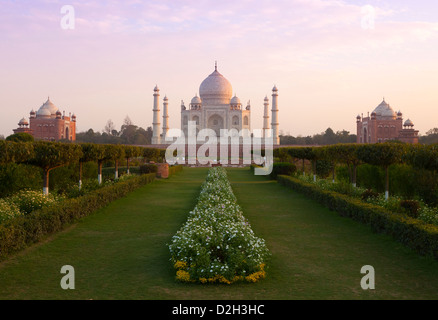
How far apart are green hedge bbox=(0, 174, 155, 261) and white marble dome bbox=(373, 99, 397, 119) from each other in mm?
52296

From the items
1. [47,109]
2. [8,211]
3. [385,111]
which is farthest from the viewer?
[47,109]

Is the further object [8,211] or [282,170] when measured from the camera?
[282,170]

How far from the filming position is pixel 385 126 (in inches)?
2202

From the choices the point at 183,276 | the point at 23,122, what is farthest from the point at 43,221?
the point at 23,122

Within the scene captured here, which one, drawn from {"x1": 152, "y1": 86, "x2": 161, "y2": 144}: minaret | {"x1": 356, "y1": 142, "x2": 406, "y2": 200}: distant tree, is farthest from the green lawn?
{"x1": 152, "y1": 86, "x2": 161, "y2": 144}: minaret

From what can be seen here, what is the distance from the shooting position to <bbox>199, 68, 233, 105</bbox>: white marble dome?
58.3 metres

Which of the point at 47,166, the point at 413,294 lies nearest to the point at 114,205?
the point at 47,166

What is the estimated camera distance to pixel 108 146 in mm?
15008

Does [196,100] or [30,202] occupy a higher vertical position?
[196,100]

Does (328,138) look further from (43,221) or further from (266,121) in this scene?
(43,221)

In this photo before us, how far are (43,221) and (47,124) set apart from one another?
54.3 m

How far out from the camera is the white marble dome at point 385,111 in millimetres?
57156

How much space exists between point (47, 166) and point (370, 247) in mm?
7863
